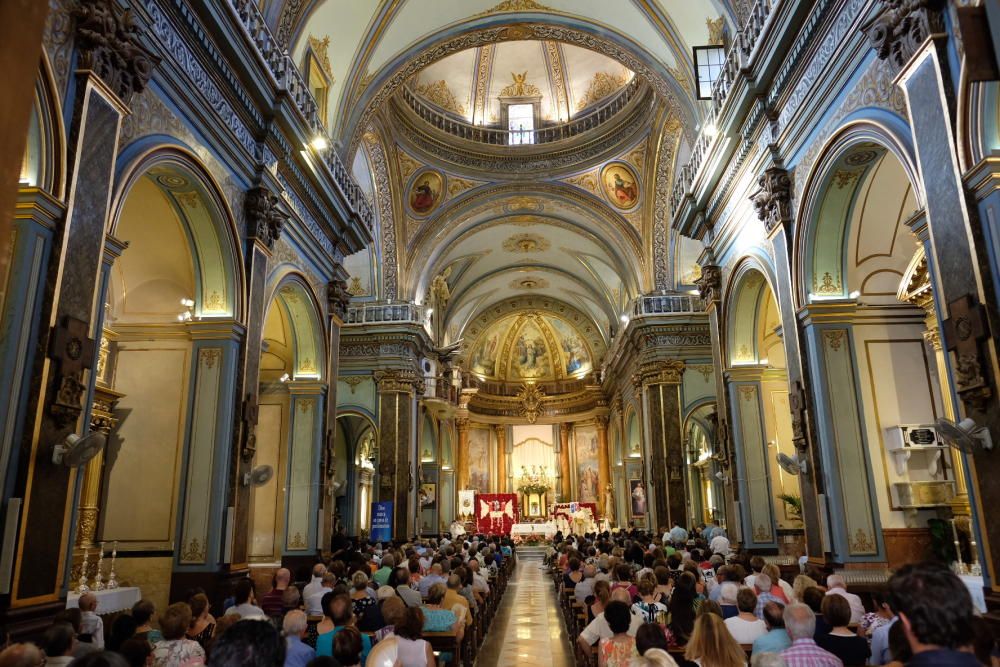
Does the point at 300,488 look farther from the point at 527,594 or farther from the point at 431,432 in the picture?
the point at 431,432

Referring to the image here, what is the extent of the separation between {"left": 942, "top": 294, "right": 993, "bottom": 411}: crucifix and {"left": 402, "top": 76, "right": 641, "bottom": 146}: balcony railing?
15745mm

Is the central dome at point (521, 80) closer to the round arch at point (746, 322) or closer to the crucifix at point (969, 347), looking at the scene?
the round arch at point (746, 322)

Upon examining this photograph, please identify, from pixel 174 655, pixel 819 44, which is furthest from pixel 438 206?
pixel 174 655

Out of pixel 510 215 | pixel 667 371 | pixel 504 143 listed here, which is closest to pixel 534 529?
pixel 667 371

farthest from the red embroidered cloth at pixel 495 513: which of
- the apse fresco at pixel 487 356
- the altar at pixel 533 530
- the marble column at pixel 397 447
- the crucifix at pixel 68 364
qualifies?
the crucifix at pixel 68 364

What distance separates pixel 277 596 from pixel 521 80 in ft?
57.4

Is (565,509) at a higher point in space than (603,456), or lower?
lower

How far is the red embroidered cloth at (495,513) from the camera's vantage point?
28.3 meters

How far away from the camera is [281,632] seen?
4273 mm

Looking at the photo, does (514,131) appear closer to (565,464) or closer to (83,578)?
(565,464)

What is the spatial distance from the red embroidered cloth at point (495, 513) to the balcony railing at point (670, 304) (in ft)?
38.8

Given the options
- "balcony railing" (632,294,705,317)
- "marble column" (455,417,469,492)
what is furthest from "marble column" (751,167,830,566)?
"marble column" (455,417,469,492)

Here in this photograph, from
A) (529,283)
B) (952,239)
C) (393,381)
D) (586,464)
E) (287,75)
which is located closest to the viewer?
(952,239)

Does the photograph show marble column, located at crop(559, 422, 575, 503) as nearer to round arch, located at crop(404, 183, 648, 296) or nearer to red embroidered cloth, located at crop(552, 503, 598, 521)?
red embroidered cloth, located at crop(552, 503, 598, 521)
